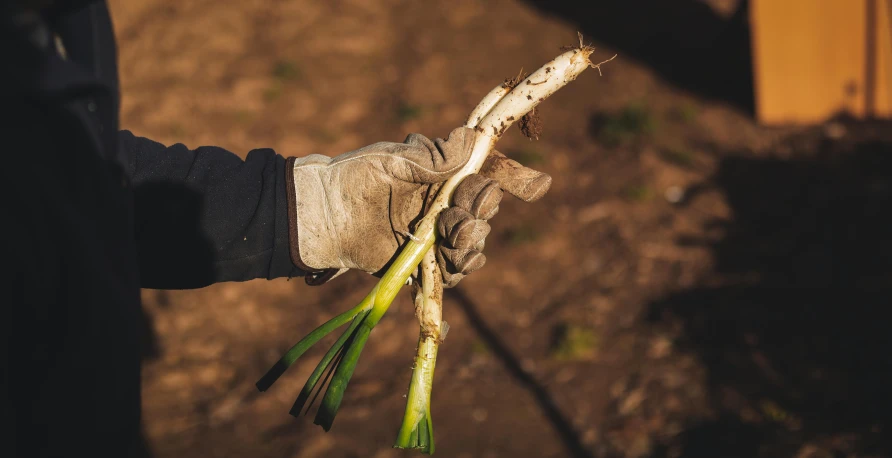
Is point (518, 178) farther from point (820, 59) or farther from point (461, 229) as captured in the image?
point (820, 59)

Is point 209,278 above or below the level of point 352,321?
above

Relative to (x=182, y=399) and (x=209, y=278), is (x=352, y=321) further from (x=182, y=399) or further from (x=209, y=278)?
(x=182, y=399)

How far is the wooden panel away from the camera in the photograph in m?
6.28

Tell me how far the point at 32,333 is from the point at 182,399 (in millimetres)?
3863

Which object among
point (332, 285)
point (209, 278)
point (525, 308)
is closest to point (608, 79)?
point (525, 308)

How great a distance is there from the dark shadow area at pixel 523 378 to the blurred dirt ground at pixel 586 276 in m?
0.02

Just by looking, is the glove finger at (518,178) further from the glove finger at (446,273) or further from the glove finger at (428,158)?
the glove finger at (446,273)

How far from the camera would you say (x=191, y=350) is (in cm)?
522

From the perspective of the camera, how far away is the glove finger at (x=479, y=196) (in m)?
2.13

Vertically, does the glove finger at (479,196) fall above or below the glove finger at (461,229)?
above

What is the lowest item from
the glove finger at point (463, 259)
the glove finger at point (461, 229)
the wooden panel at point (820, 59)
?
the wooden panel at point (820, 59)

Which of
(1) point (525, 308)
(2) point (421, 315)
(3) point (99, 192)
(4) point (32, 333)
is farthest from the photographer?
(1) point (525, 308)

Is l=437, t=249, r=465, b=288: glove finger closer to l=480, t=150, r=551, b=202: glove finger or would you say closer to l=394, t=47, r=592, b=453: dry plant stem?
l=394, t=47, r=592, b=453: dry plant stem

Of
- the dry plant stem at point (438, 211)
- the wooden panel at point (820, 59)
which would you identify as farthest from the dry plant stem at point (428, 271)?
the wooden panel at point (820, 59)
